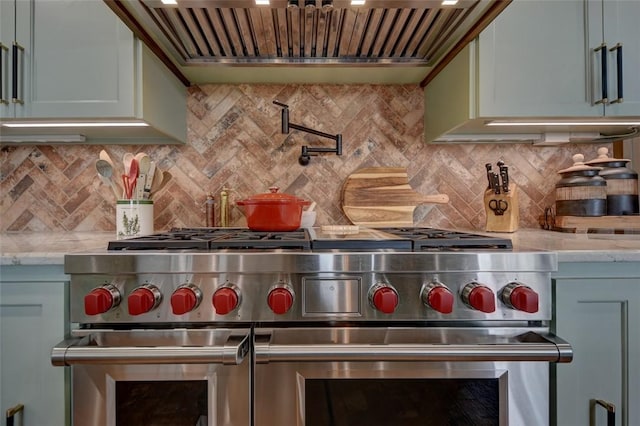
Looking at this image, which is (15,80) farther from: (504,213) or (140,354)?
(504,213)

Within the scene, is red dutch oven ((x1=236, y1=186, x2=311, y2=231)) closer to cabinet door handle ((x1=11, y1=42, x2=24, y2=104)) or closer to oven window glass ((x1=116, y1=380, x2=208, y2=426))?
oven window glass ((x1=116, y1=380, x2=208, y2=426))

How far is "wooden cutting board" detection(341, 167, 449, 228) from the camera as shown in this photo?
149 cm

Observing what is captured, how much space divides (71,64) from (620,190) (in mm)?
2203

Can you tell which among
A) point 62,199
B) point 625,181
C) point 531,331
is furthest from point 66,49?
point 625,181

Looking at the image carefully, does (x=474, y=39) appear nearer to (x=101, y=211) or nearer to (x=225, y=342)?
(x=225, y=342)

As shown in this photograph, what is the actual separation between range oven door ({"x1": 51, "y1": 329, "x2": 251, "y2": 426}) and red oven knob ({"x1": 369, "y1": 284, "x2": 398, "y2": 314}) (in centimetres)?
32

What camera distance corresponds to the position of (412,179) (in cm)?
160

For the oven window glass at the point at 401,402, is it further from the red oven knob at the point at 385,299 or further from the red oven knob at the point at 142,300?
the red oven knob at the point at 142,300

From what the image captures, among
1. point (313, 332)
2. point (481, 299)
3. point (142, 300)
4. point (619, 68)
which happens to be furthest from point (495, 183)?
point (142, 300)

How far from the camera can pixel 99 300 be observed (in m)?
0.74

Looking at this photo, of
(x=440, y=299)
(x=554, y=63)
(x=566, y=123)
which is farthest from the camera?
(x=566, y=123)

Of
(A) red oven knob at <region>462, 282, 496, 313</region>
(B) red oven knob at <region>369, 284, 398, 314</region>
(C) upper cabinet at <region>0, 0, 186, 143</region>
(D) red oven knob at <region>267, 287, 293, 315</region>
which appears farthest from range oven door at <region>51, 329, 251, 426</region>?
(C) upper cabinet at <region>0, 0, 186, 143</region>

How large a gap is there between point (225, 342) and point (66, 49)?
121cm

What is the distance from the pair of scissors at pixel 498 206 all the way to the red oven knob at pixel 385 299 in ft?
2.89
